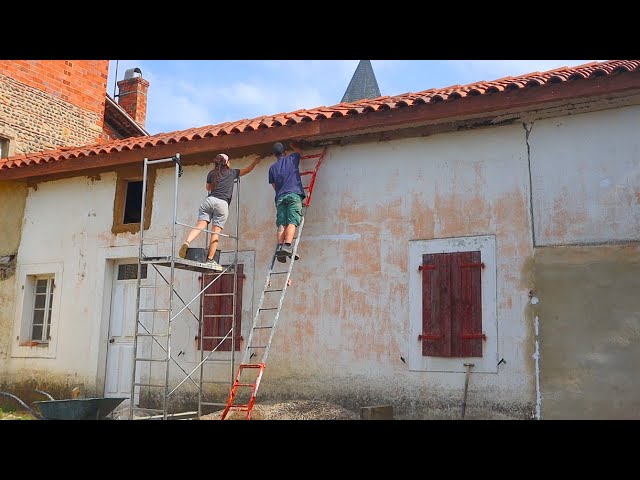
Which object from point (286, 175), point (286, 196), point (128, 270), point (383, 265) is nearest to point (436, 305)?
point (383, 265)

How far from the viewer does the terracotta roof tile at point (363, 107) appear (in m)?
8.10

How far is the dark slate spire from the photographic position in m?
28.4

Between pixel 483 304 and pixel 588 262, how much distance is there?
1279 mm

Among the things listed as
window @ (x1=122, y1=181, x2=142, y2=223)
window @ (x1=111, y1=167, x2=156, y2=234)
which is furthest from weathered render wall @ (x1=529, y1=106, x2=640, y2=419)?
window @ (x1=122, y1=181, x2=142, y2=223)

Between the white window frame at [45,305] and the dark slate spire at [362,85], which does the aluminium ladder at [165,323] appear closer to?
the white window frame at [45,305]

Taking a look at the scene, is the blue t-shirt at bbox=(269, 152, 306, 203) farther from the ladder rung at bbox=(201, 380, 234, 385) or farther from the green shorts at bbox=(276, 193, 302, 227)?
the ladder rung at bbox=(201, 380, 234, 385)

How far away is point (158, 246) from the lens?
11094mm

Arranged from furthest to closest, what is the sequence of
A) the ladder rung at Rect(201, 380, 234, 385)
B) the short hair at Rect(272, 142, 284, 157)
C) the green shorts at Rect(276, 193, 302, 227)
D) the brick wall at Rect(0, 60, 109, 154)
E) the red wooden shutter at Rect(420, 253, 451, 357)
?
the brick wall at Rect(0, 60, 109, 154) < the ladder rung at Rect(201, 380, 234, 385) < the short hair at Rect(272, 142, 284, 157) < the green shorts at Rect(276, 193, 302, 227) < the red wooden shutter at Rect(420, 253, 451, 357)

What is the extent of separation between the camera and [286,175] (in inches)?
369

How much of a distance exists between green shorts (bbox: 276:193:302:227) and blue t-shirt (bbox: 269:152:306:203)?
75 mm

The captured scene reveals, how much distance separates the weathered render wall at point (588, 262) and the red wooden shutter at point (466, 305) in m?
0.71

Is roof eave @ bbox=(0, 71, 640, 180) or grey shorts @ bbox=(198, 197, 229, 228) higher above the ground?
roof eave @ bbox=(0, 71, 640, 180)

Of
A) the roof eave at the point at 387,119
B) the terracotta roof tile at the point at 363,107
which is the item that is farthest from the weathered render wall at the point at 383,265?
the terracotta roof tile at the point at 363,107
